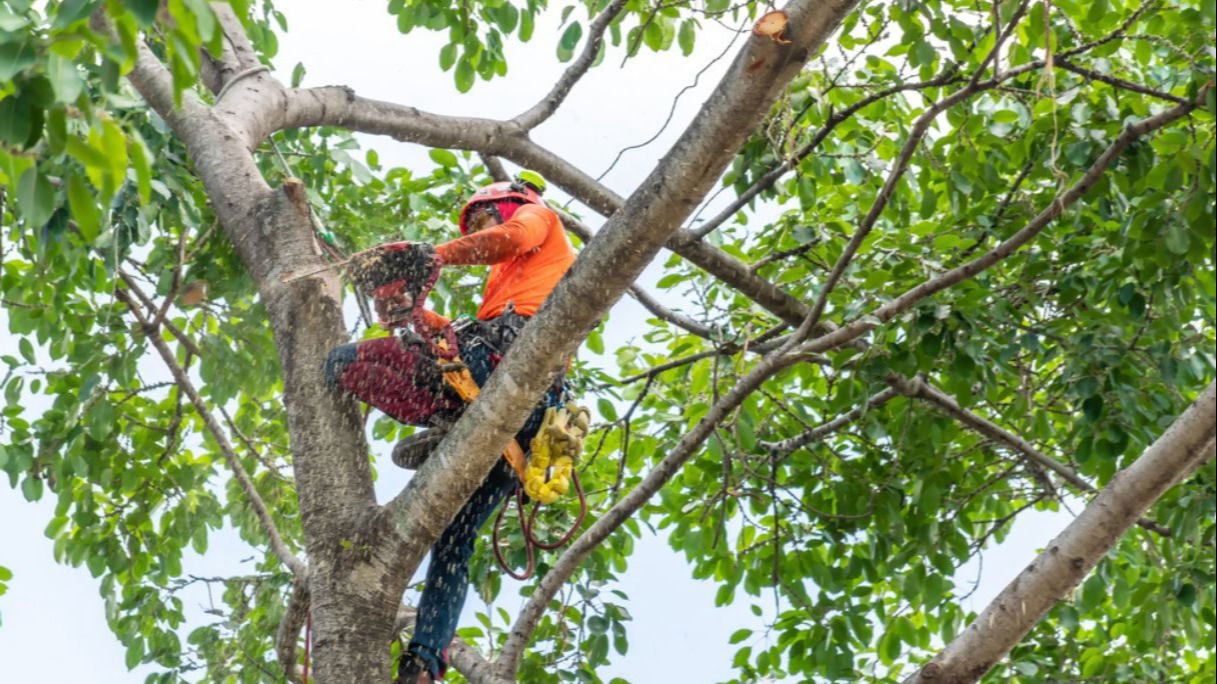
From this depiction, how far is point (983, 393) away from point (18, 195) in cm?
398

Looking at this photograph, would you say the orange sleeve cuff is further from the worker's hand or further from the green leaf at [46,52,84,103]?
the green leaf at [46,52,84,103]

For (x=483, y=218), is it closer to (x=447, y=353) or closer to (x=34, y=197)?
(x=447, y=353)

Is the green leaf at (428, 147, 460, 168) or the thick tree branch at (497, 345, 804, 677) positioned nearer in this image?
the thick tree branch at (497, 345, 804, 677)

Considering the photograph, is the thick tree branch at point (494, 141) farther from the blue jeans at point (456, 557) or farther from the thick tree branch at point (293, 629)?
the thick tree branch at point (293, 629)

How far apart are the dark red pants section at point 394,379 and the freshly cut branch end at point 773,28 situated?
1.28 meters

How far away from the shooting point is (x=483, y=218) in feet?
13.6

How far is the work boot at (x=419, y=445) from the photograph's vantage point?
149 inches

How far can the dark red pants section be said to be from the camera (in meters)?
3.52

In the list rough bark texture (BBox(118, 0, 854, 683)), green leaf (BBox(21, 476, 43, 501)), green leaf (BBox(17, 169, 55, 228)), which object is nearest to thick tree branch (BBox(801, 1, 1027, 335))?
rough bark texture (BBox(118, 0, 854, 683))

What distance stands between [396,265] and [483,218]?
1.65 feet

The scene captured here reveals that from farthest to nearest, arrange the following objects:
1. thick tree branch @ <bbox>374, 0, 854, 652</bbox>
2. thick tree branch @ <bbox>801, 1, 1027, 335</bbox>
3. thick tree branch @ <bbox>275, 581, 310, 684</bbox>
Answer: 1. thick tree branch @ <bbox>275, 581, 310, 684</bbox>
2. thick tree branch @ <bbox>801, 1, 1027, 335</bbox>
3. thick tree branch @ <bbox>374, 0, 854, 652</bbox>

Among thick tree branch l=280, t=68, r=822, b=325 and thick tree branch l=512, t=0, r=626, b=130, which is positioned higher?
thick tree branch l=512, t=0, r=626, b=130

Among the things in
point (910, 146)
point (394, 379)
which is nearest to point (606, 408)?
point (394, 379)

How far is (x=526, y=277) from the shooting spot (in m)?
3.98
